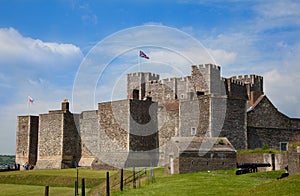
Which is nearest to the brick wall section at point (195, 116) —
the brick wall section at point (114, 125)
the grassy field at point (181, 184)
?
the brick wall section at point (114, 125)

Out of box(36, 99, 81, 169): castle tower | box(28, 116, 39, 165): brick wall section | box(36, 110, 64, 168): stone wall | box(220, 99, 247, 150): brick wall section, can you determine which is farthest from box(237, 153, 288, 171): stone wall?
box(28, 116, 39, 165): brick wall section

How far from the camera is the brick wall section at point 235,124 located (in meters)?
41.2

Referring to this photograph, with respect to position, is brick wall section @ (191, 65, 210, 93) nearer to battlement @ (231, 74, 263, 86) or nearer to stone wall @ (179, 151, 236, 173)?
battlement @ (231, 74, 263, 86)

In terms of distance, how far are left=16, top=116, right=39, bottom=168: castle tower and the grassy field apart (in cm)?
1151

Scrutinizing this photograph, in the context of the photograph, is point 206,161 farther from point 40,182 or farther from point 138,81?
point 138,81

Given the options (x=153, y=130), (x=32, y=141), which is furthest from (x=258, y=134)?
(x=32, y=141)

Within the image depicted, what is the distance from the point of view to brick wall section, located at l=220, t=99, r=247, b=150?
41.2 metres

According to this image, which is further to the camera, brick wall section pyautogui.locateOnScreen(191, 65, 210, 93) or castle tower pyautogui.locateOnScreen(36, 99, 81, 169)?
castle tower pyautogui.locateOnScreen(36, 99, 81, 169)

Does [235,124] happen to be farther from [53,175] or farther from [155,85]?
[155,85]

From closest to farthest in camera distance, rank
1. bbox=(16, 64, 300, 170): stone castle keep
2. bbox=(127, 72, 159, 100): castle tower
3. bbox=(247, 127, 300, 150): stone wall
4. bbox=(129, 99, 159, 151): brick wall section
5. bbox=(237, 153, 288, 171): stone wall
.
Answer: bbox=(237, 153, 288, 171): stone wall
bbox=(16, 64, 300, 170): stone castle keep
bbox=(247, 127, 300, 150): stone wall
bbox=(129, 99, 159, 151): brick wall section
bbox=(127, 72, 159, 100): castle tower

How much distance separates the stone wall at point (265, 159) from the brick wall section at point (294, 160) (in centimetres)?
871

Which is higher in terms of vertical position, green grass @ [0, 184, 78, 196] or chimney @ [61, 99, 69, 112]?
chimney @ [61, 99, 69, 112]

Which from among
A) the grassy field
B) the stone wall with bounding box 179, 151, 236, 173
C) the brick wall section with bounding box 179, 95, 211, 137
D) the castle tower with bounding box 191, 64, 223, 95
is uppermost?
the castle tower with bounding box 191, 64, 223, 95

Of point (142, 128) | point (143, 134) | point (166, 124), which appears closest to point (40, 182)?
point (143, 134)
